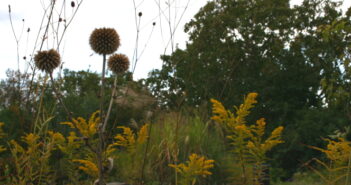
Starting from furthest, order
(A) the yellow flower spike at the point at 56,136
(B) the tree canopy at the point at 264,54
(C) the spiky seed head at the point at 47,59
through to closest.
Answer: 1. (B) the tree canopy at the point at 264,54
2. (A) the yellow flower spike at the point at 56,136
3. (C) the spiky seed head at the point at 47,59

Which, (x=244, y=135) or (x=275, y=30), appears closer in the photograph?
(x=244, y=135)

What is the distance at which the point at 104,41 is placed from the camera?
3.00m

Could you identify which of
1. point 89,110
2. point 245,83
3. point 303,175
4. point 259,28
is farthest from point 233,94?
point 89,110

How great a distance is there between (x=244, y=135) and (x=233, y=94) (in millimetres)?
13665

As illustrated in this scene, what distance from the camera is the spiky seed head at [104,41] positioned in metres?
2.98

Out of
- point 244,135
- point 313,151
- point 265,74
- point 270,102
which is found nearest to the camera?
point 244,135

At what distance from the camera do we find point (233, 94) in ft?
54.3

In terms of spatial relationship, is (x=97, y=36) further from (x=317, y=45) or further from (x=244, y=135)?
(x=317, y=45)

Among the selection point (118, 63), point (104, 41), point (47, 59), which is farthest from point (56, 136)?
point (104, 41)

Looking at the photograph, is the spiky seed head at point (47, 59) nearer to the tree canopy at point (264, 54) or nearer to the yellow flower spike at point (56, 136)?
the yellow flower spike at point (56, 136)

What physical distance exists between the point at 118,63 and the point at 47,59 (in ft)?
1.91

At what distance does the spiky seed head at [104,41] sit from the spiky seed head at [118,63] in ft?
0.74

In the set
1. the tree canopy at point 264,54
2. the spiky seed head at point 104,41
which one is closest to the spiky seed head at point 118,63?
the spiky seed head at point 104,41

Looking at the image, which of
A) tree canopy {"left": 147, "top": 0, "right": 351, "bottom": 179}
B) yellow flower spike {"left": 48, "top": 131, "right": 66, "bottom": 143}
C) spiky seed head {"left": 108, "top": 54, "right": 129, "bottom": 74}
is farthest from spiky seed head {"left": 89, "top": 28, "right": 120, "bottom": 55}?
tree canopy {"left": 147, "top": 0, "right": 351, "bottom": 179}
